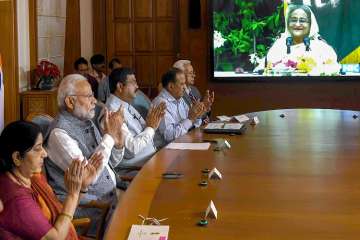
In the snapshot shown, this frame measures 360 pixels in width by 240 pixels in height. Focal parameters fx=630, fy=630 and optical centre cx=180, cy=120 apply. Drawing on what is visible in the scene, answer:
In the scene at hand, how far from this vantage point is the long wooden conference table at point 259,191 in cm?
229

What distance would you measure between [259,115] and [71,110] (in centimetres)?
262

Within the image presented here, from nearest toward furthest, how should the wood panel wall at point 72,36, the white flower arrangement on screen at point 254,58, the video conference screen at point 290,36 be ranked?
the video conference screen at point 290,36, the white flower arrangement on screen at point 254,58, the wood panel wall at point 72,36

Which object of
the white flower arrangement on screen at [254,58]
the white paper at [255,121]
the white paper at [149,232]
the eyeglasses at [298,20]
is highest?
the eyeglasses at [298,20]

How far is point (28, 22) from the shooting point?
7.06 meters

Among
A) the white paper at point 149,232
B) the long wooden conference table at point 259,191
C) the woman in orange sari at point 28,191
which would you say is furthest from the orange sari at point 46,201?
the white paper at point 149,232

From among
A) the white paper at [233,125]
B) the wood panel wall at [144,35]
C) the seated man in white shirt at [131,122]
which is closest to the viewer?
the seated man in white shirt at [131,122]

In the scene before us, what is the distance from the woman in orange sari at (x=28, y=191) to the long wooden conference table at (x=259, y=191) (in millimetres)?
207

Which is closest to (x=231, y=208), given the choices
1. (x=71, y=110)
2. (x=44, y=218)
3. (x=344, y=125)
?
(x=44, y=218)

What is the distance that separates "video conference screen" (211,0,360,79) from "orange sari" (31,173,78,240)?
6.22 meters

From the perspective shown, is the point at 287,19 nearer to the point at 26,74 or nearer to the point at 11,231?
the point at 26,74

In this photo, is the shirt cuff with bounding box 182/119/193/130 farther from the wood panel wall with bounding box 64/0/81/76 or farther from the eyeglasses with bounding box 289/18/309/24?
the wood panel wall with bounding box 64/0/81/76

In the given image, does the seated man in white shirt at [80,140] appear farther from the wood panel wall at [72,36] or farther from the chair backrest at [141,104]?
the wood panel wall at [72,36]

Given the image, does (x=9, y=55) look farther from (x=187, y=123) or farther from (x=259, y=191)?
(x=259, y=191)

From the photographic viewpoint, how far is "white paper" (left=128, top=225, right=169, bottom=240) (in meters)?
2.18
